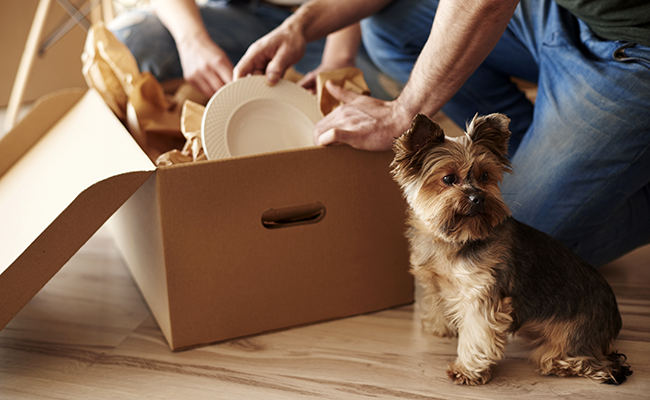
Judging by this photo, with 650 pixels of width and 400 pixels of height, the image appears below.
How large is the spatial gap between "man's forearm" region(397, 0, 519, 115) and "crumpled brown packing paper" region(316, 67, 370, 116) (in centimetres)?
22

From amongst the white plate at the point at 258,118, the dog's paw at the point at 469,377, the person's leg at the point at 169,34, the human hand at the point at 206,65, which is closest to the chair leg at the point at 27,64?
the person's leg at the point at 169,34

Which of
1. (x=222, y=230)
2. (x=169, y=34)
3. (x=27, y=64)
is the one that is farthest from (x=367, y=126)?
(x=27, y=64)

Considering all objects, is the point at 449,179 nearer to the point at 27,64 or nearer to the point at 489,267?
the point at 489,267

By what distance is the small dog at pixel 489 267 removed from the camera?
894mm

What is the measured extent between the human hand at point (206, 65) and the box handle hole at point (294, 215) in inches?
19.5

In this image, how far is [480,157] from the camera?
2.93ft

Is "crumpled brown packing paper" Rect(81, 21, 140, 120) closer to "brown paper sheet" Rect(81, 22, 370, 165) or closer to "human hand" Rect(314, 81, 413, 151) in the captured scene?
"brown paper sheet" Rect(81, 22, 370, 165)

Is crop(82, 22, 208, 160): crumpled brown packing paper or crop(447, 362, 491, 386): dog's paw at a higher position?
crop(82, 22, 208, 160): crumpled brown packing paper

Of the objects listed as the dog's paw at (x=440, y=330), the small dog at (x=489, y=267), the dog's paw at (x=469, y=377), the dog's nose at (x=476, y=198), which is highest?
the dog's nose at (x=476, y=198)

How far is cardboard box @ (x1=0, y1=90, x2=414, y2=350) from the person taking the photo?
0.98m

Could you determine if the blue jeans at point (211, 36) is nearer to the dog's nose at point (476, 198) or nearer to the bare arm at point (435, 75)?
the bare arm at point (435, 75)

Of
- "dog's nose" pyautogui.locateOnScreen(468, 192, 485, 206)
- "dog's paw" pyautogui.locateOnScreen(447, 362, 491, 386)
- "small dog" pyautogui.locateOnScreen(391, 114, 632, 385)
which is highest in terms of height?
"dog's nose" pyautogui.locateOnScreen(468, 192, 485, 206)

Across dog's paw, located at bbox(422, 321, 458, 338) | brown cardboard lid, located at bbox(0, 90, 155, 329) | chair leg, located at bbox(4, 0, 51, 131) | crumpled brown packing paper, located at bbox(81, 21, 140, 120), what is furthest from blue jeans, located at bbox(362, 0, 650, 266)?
chair leg, located at bbox(4, 0, 51, 131)

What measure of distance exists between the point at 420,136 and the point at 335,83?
19.2 inches
